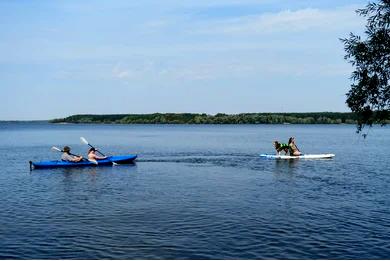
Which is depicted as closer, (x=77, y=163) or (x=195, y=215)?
(x=195, y=215)

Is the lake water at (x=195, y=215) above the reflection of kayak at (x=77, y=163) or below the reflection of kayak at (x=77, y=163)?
below

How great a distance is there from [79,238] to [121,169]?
2698 centimetres

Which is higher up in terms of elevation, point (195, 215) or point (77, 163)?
point (77, 163)

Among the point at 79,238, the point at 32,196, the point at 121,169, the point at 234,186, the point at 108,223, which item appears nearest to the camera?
the point at 79,238

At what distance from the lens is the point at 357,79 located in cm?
1830

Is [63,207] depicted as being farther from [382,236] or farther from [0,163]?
[0,163]

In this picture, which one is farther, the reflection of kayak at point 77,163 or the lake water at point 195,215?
the reflection of kayak at point 77,163

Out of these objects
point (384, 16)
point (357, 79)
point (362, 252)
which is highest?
point (384, 16)

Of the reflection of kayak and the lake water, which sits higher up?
the reflection of kayak

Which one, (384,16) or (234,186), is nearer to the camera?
(384,16)

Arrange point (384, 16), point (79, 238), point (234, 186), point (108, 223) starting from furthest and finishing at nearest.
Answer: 1. point (234, 186)
2. point (108, 223)
3. point (79, 238)
4. point (384, 16)

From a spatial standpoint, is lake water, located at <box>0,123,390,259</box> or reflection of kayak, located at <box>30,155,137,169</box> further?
reflection of kayak, located at <box>30,155,137,169</box>

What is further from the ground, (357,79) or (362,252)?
(357,79)

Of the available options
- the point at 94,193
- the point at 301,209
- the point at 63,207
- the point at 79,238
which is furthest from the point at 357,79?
the point at 94,193
